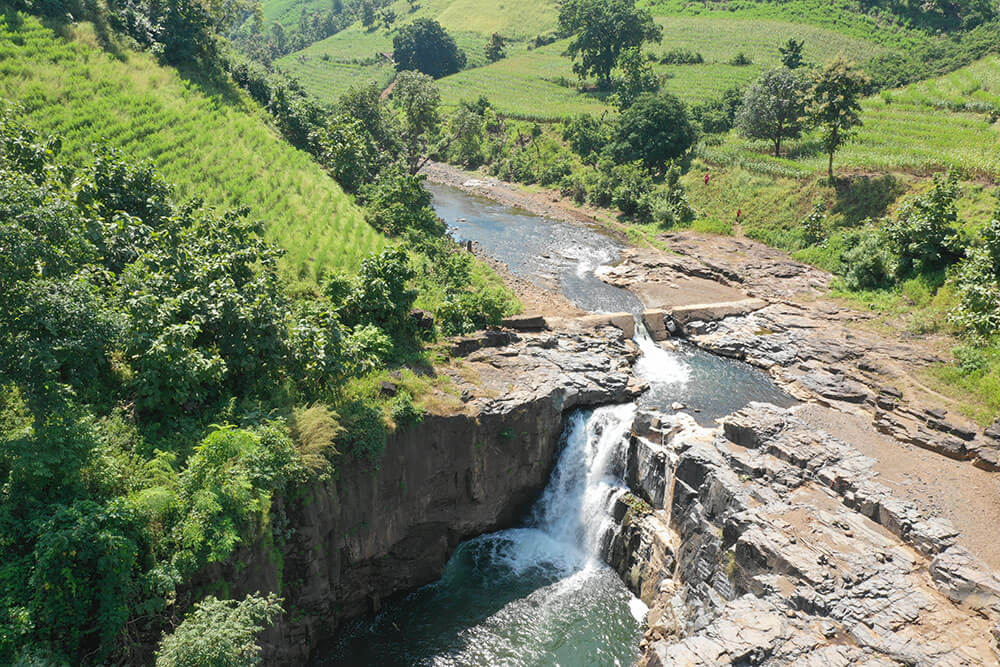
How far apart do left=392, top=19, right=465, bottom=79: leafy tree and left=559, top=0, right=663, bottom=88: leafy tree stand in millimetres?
28595

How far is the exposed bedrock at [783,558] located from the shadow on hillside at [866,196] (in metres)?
26.5

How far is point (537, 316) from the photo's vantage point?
31141mm

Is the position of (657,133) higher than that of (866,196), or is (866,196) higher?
(657,133)

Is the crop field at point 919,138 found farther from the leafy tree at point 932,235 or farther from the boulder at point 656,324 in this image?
the boulder at point 656,324

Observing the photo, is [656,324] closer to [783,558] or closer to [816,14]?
[783,558]

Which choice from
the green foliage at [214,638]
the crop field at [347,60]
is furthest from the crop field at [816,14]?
the green foliage at [214,638]

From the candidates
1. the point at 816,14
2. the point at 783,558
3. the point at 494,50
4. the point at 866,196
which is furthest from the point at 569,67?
the point at 783,558

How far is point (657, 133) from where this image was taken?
59812 millimetres

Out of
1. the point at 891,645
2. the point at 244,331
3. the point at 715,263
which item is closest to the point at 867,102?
the point at 715,263

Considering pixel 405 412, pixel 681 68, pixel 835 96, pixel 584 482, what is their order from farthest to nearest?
pixel 681 68
pixel 835 96
pixel 584 482
pixel 405 412

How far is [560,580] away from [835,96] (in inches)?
1571

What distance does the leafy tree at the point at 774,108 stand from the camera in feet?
176

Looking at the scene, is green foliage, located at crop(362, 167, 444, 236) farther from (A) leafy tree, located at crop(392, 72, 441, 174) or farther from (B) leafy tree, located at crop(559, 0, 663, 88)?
(B) leafy tree, located at crop(559, 0, 663, 88)

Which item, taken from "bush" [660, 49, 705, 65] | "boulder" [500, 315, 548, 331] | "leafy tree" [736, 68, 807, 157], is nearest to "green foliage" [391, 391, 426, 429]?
"boulder" [500, 315, 548, 331]
